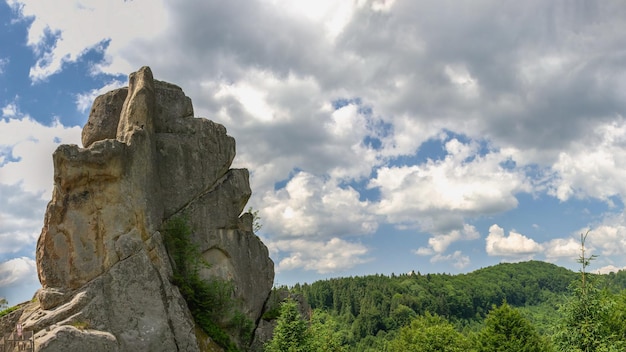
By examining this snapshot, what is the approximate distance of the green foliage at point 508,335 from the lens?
147 ft

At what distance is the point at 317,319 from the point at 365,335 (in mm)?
134187

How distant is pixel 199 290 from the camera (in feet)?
116

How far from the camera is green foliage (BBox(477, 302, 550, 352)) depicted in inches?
1764

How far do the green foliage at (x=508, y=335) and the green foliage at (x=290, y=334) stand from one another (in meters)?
20.2

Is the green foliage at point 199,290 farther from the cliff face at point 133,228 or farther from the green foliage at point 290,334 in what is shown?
the green foliage at point 290,334

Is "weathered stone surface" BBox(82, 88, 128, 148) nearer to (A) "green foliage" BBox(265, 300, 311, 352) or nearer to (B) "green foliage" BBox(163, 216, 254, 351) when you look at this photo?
(B) "green foliage" BBox(163, 216, 254, 351)

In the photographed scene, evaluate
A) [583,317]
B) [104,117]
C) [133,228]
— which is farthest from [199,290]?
[583,317]

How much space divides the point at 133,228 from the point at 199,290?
6667mm

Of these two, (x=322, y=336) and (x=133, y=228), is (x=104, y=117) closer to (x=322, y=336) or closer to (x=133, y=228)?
(x=133, y=228)

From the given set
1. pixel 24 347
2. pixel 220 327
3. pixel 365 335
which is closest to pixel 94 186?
pixel 24 347

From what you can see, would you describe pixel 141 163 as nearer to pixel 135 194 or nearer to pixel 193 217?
pixel 135 194

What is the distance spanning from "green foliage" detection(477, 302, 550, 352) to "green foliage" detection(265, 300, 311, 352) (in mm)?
20213

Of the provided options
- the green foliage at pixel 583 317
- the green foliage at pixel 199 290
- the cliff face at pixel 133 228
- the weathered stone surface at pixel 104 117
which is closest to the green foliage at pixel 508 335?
the green foliage at pixel 583 317

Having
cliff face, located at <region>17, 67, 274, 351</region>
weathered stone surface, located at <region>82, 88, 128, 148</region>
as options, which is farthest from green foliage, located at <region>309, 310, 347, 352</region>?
weathered stone surface, located at <region>82, 88, 128, 148</region>
